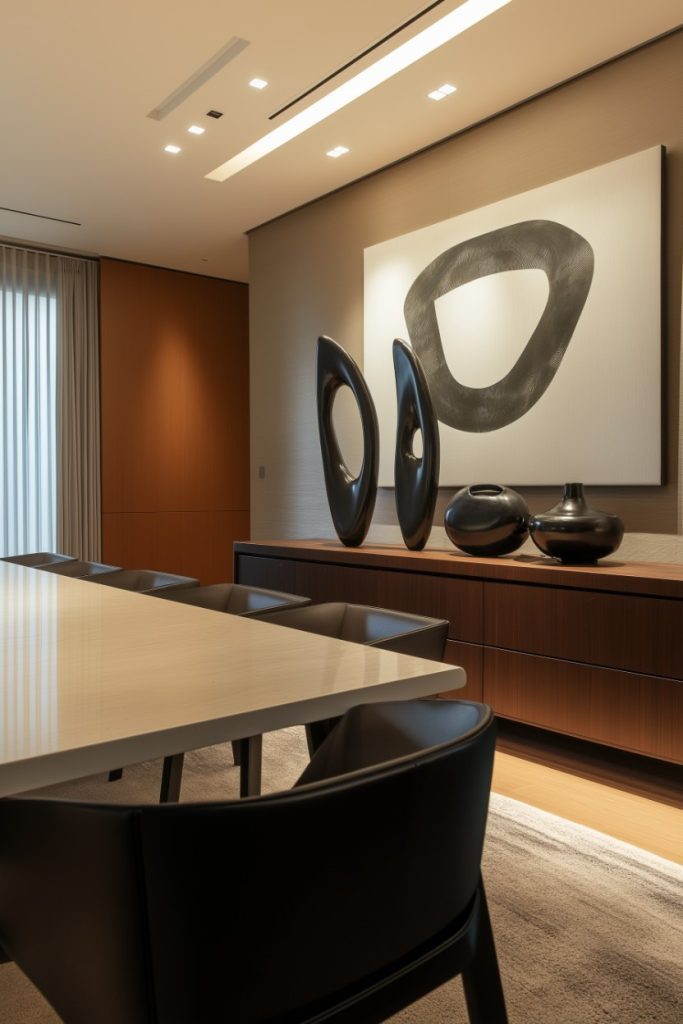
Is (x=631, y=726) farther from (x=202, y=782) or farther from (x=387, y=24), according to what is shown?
(x=387, y=24)

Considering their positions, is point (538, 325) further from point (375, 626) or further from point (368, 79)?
point (375, 626)

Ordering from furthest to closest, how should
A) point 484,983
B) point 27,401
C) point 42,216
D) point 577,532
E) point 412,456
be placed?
point 27,401, point 42,216, point 412,456, point 577,532, point 484,983

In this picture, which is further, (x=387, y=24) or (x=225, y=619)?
(x=387, y=24)

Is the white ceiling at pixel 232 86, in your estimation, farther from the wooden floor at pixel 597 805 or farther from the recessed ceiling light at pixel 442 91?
the wooden floor at pixel 597 805

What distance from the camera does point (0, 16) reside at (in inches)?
129

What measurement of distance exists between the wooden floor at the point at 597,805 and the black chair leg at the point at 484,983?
4.78 feet

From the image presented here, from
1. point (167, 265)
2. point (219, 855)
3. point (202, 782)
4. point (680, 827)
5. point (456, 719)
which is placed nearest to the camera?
point (219, 855)

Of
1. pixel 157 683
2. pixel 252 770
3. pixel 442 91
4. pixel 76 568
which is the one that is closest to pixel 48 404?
pixel 76 568

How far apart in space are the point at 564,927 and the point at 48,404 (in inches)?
222

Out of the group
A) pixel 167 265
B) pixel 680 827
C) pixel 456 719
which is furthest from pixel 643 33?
pixel 167 265

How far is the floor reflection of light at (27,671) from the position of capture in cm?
87

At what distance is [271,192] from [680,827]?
4.24m

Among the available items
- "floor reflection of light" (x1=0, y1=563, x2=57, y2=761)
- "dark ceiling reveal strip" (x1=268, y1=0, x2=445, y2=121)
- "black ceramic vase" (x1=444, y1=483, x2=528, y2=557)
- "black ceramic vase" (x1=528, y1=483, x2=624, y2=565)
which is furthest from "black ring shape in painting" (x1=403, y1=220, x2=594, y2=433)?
"floor reflection of light" (x1=0, y1=563, x2=57, y2=761)

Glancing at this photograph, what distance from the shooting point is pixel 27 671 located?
120cm
